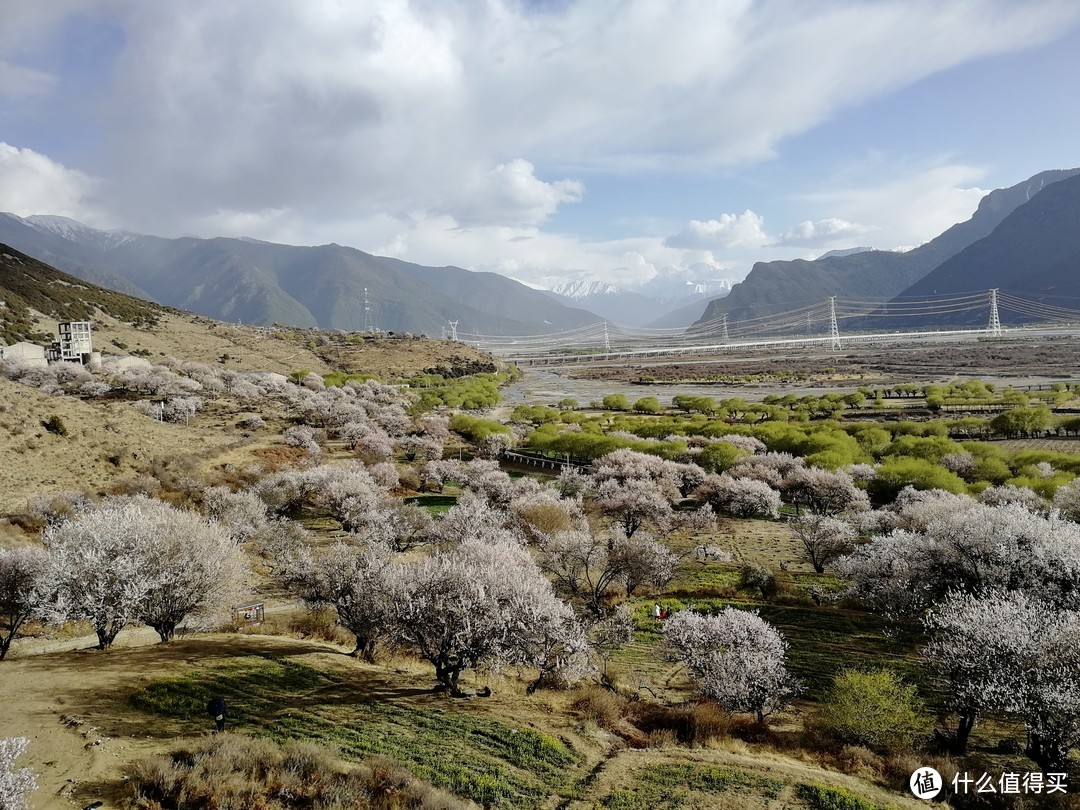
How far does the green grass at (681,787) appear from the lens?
41.8 feet

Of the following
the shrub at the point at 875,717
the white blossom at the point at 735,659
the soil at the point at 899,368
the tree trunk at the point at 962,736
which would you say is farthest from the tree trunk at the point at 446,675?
the soil at the point at 899,368

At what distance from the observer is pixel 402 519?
117ft

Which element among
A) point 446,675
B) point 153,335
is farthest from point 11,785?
point 153,335

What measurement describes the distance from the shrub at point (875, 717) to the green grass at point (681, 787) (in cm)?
431

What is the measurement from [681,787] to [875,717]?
21.9 feet

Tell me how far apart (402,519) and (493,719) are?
830 inches

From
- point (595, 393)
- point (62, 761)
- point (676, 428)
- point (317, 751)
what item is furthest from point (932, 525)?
Result: point (595, 393)

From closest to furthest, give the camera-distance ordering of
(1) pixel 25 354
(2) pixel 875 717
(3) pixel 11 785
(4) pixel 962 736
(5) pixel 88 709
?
(3) pixel 11 785 < (5) pixel 88 709 < (2) pixel 875 717 < (4) pixel 962 736 < (1) pixel 25 354

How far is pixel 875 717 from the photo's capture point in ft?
53.0

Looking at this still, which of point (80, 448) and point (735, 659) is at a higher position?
point (80, 448)

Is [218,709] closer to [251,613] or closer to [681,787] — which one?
[681,787]

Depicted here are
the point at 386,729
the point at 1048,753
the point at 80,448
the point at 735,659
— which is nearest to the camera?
the point at 1048,753

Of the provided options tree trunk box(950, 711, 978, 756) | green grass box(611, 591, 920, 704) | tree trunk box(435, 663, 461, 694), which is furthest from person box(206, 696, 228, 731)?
tree trunk box(950, 711, 978, 756)

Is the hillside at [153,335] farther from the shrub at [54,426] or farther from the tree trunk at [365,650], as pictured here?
the tree trunk at [365,650]
